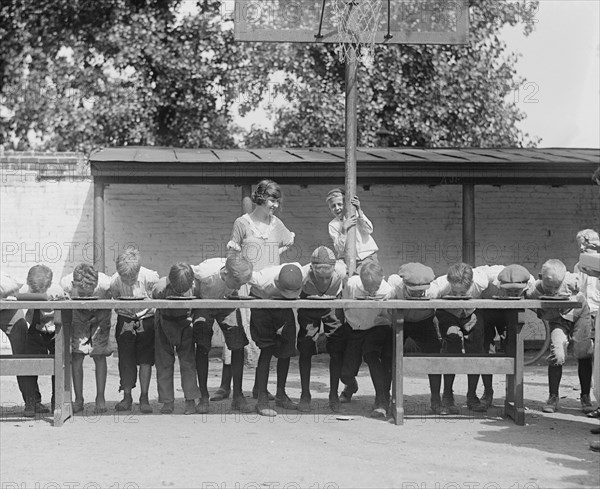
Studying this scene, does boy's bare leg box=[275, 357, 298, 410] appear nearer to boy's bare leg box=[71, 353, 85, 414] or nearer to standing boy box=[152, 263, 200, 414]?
standing boy box=[152, 263, 200, 414]

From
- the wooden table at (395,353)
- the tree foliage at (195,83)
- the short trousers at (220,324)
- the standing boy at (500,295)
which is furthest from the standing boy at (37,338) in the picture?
the tree foliage at (195,83)

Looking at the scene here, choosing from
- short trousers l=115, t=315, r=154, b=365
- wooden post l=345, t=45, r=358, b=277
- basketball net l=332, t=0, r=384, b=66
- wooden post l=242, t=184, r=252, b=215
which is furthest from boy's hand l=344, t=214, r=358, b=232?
wooden post l=242, t=184, r=252, b=215

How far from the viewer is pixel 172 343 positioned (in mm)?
8250

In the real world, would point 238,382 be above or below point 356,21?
below

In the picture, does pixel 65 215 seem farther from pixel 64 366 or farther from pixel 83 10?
pixel 83 10

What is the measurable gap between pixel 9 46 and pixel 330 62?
7.21 meters

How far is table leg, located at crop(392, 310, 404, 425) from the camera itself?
7.88 m

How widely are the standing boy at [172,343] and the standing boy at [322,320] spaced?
897 millimetres

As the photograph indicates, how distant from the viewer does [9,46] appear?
2275cm

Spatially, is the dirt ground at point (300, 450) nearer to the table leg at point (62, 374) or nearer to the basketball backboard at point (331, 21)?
the table leg at point (62, 374)

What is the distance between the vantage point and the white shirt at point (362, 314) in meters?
8.11

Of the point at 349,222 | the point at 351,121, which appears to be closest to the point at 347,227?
the point at 349,222

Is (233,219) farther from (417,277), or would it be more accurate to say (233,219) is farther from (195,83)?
(195,83)

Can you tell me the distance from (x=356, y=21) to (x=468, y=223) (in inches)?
149
